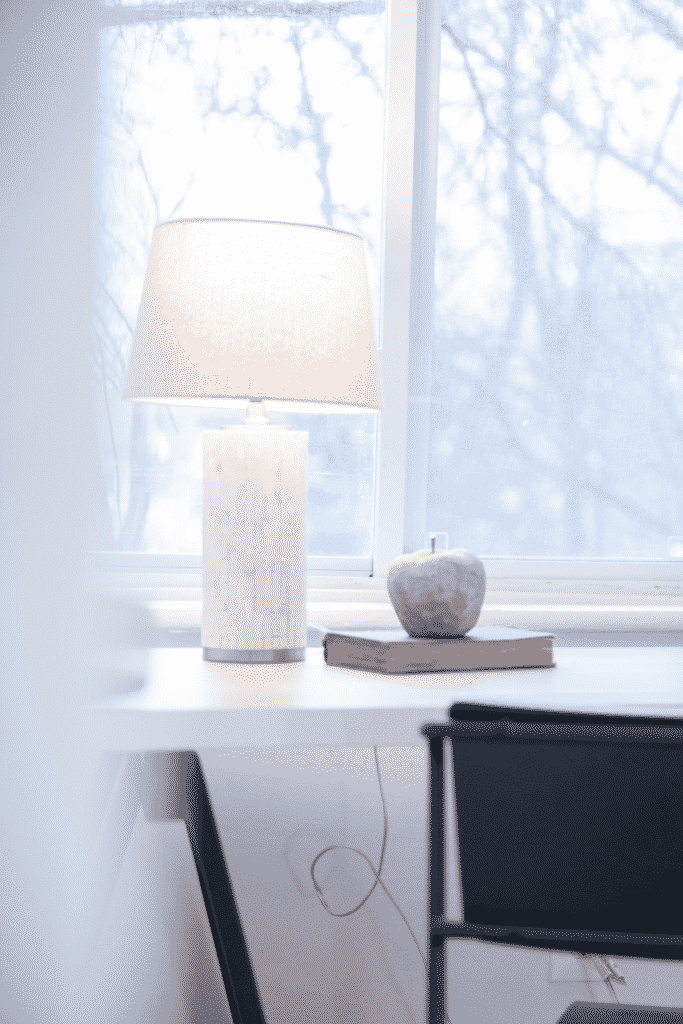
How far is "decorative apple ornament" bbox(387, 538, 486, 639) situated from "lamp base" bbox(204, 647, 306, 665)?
15 centimetres

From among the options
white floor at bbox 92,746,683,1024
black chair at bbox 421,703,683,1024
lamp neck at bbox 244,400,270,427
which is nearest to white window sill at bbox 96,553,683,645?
white floor at bbox 92,746,683,1024

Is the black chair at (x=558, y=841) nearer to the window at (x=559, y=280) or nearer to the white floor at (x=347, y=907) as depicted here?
the white floor at (x=347, y=907)

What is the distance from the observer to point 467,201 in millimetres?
1798

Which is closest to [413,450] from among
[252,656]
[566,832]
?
[252,656]

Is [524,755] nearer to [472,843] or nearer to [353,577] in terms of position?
[472,843]

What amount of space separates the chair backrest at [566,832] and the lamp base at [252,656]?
0.41 meters

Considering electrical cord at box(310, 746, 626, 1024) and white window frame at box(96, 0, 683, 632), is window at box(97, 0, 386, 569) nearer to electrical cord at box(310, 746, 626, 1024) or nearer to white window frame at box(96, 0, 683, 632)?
white window frame at box(96, 0, 683, 632)

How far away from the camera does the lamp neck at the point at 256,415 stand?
4.05ft

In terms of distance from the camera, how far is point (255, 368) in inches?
42.5

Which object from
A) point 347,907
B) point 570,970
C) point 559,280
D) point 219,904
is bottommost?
point 570,970

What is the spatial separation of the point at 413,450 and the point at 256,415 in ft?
1.92

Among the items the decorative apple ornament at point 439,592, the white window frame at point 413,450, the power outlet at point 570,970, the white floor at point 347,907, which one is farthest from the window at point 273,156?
the power outlet at point 570,970

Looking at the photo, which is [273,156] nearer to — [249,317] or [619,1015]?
[249,317]

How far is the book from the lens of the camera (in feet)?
3.88
